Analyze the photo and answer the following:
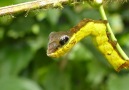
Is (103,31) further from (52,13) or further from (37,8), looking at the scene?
(52,13)

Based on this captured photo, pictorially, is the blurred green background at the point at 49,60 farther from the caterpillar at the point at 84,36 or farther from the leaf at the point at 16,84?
the caterpillar at the point at 84,36

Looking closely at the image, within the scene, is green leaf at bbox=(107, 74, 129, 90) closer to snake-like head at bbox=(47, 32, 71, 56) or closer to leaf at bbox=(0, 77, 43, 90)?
leaf at bbox=(0, 77, 43, 90)

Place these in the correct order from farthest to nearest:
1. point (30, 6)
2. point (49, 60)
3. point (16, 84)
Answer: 1. point (49, 60)
2. point (16, 84)
3. point (30, 6)

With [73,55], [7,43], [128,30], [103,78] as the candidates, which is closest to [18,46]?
[7,43]

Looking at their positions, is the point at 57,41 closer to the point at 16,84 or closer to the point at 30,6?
the point at 30,6

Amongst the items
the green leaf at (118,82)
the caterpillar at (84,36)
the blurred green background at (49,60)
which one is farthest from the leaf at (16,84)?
the caterpillar at (84,36)

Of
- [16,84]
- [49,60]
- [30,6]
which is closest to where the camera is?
[30,6]

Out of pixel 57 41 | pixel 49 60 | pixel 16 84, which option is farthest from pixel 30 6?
pixel 49 60
